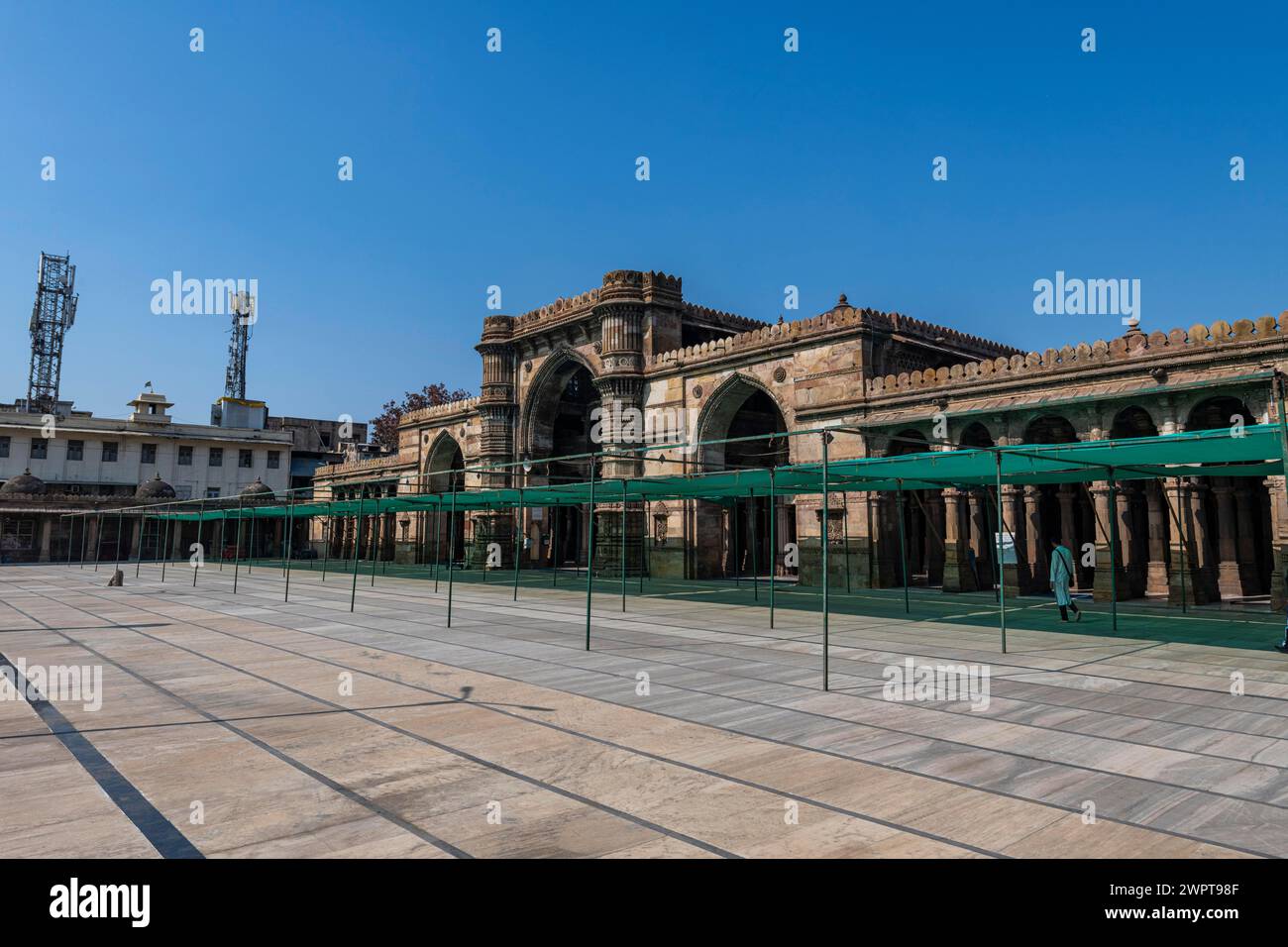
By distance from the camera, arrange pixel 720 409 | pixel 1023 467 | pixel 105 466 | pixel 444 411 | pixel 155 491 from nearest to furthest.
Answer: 1. pixel 1023 467
2. pixel 720 409
3. pixel 444 411
4. pixel 155 491
5. pixel 105 466

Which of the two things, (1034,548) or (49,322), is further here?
(49,322)

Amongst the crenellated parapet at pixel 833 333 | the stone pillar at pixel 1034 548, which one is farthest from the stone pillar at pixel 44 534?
the stone pillar at pixel 1034 548

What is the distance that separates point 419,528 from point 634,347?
60.6ft

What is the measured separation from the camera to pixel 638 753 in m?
5.59

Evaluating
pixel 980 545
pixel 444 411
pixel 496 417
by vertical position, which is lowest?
pixel 980 545

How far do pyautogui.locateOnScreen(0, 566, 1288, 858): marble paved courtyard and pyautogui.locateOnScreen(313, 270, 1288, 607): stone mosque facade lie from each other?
288cm

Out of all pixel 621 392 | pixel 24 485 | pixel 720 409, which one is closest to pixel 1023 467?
pixel 720 409

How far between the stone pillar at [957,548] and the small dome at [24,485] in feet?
168

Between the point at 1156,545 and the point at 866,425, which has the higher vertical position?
the point at 866,425

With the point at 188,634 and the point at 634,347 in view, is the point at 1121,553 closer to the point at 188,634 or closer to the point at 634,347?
the point at 634,347

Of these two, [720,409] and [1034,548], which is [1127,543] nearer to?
[1034,548]

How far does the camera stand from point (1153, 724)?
6508 millimetres

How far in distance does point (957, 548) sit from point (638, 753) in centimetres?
1807

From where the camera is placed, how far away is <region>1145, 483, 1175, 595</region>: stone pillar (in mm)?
18453
